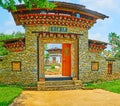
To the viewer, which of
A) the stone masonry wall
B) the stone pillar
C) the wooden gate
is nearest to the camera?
the stone pillar

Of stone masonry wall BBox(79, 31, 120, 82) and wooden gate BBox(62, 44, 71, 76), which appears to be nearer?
stone masonry wall BBox(79, 31, 120, 82)

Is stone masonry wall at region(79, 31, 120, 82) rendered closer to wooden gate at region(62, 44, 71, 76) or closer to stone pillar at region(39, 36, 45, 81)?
wooden gate at region(62, 44, 71, 76)

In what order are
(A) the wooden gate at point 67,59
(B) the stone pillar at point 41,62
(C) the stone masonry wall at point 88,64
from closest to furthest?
(B) the stone pillar at point 41,62 → (C) the stone masonry wall at point 88,64 → (A) the wooden gate at point 67,59

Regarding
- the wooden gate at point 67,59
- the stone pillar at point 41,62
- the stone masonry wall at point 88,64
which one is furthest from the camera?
the wooden gate at point 67,59

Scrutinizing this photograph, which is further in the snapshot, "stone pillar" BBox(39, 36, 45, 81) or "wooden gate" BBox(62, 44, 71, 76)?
"wooden gate" BBox(62, 44, 71, 76)

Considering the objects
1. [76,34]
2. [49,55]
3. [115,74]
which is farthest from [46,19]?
[49,55]

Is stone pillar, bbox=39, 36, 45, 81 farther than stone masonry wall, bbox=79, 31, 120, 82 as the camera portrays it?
No

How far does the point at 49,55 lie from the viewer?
5091cm

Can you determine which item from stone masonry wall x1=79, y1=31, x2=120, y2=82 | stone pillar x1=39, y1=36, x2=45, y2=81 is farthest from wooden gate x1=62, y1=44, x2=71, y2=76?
stone pillar x1=39, y1=36, x2=45, y2=81

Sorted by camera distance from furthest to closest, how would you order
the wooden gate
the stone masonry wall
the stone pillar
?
1. the wooden gate
2. the stone masonry wall
3. the stone pillar

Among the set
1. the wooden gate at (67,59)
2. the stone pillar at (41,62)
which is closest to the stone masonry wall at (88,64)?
the wooden gate at (67,59)

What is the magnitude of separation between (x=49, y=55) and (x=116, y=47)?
1461cm

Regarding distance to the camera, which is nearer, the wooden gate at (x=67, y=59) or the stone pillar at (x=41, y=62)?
the stone pillar at (x=41, y=62)

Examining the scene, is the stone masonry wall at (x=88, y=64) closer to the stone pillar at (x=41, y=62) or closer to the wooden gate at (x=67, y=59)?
the wooden gate at (x=67, y=59)
